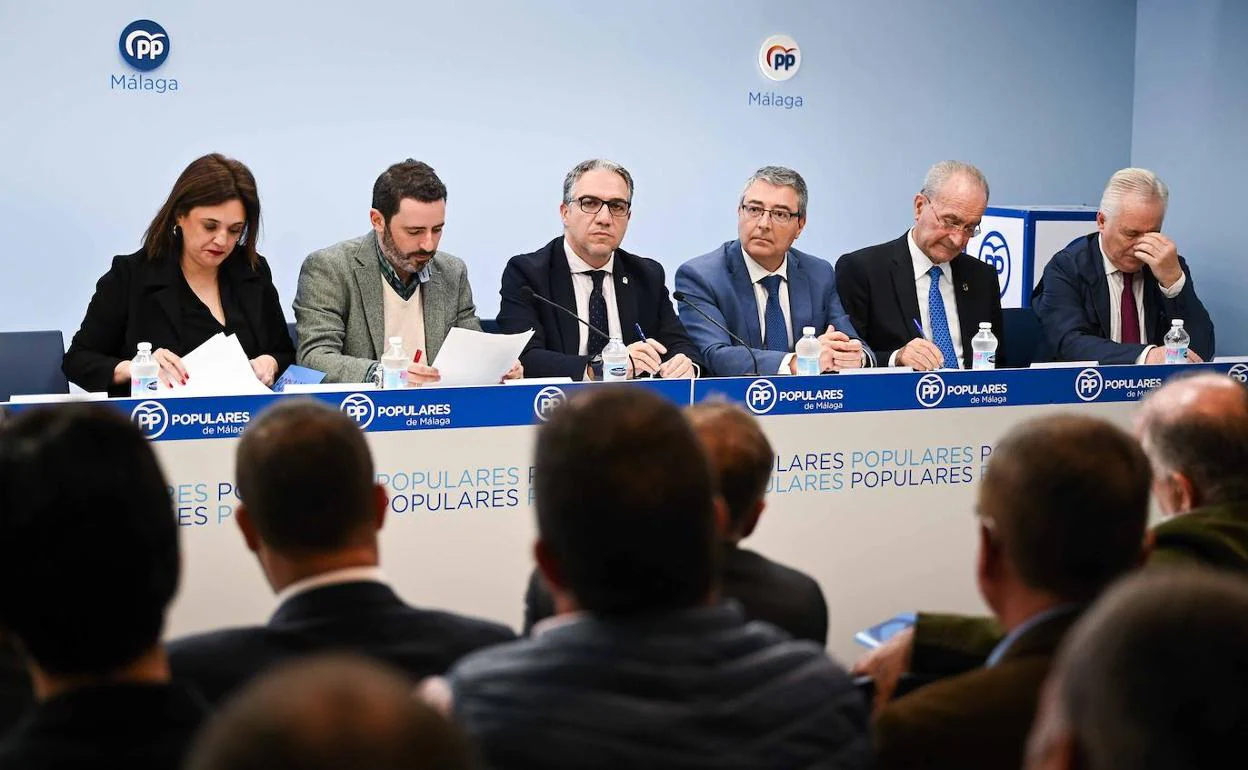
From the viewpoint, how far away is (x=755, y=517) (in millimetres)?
2480

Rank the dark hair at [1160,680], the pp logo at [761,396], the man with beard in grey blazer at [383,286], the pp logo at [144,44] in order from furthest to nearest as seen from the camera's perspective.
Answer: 1. the pp logo at [144,44]
2. the man with beard in grey blazer at [383,286]
3. the pp logo at [761,396]
4. the dark hair at [1160,680]

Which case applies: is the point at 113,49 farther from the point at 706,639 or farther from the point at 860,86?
the point at 706,639

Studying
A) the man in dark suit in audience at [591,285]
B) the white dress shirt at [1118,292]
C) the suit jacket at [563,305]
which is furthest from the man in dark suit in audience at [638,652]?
the white dress shirt at [1118,292]

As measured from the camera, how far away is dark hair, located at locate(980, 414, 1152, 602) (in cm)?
174

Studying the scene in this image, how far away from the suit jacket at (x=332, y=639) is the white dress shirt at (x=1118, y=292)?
395 centimetres

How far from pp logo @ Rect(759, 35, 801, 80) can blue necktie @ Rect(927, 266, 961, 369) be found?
2.52m

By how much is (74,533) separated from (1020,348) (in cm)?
459

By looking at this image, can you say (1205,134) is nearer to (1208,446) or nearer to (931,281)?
(931,281)

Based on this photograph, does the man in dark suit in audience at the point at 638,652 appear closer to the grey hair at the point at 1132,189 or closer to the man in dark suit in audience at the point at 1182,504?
the man in dark suit in audience at the point at 1182,504

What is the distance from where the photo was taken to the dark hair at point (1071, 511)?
1735 mm

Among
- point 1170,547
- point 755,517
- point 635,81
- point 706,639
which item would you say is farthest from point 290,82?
point 706,639

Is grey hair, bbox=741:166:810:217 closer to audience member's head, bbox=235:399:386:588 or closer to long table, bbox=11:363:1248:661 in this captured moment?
long table, bbox=11:363:1248:661

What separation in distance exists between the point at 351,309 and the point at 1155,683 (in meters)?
3.88

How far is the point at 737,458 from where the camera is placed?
2.38 metres
